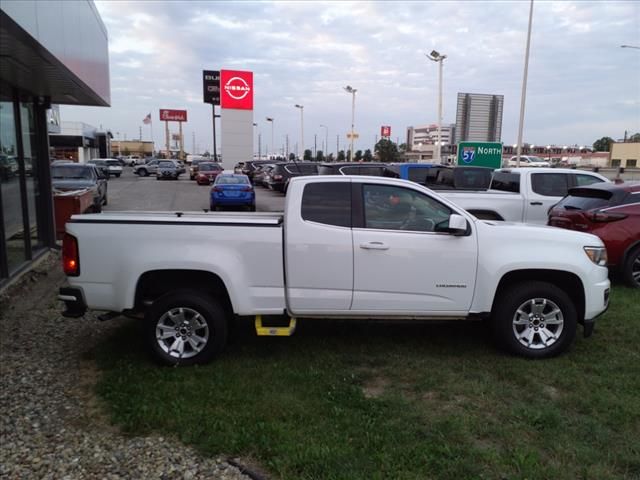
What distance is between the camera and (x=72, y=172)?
1720 centimetres

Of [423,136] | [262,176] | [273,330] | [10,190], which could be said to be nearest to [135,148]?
[423,136]

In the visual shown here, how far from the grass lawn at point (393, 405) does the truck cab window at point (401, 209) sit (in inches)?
53.6

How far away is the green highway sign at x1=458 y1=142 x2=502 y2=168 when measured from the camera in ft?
87.4

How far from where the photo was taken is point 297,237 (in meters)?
4.86

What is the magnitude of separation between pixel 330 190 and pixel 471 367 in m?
2.21

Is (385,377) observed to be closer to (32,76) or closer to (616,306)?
(616,306)

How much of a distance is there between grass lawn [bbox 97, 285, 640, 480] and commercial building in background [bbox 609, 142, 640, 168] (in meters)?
78.1

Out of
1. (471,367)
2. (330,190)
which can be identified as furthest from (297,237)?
(471,367)

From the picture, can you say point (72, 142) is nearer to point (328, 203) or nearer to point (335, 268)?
point (328, 203)

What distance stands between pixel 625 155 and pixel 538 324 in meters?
81.6

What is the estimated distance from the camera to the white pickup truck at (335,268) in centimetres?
480

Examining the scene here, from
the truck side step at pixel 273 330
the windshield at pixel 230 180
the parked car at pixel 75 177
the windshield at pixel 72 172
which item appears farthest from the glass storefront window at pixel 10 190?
the windshield at pixel 230 180

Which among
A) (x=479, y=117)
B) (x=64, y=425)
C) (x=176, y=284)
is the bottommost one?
(x=64, y=425)

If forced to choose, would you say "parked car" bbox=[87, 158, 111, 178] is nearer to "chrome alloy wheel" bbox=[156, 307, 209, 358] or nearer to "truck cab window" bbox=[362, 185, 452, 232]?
"chrome alloy wheel" bbox=[156, 307, 209, 358]
